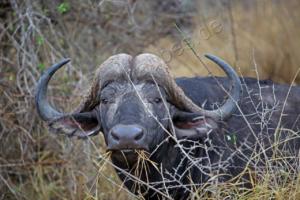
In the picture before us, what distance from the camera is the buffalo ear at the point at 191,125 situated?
5.20 metres

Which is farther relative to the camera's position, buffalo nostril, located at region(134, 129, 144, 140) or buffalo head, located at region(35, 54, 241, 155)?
buffalo head, located at region(35, 54, 241, 155)

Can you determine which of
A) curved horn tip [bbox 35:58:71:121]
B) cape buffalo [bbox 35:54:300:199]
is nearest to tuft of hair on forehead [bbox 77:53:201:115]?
cape buffalo [bbox 35:54:300:199]

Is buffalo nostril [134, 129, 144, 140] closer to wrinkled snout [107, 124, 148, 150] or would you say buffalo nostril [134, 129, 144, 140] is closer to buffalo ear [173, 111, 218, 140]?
wrinkled snout [107, 124, 148, 150]

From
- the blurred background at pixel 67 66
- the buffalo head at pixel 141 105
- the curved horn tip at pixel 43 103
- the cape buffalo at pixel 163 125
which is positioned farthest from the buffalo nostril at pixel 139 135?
the blurred background at pixel 67 66

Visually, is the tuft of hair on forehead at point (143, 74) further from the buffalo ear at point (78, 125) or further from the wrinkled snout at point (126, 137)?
the wrinkled snout at point (126, 137)

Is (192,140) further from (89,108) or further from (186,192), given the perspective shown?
(89,108)

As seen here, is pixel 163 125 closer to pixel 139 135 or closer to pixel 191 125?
pixel 191 125

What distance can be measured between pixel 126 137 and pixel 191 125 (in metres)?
0.73

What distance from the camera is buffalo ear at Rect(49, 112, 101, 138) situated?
5.36 m

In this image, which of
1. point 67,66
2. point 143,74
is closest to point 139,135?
point 143,74

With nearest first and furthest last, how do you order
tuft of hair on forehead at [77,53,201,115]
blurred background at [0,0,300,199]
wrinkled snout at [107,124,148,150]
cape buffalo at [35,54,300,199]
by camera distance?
wrinkled snout at [107,124,148,150] → cape buffalo at [35,54,300,199] → tuft of hair on forehead at [77,53,201,115] → blurred background at [0,0,300,199]

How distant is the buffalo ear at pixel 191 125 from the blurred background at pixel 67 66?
34.3 inches

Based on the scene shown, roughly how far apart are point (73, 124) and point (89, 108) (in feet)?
0.52

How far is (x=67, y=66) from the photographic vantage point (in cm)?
760
